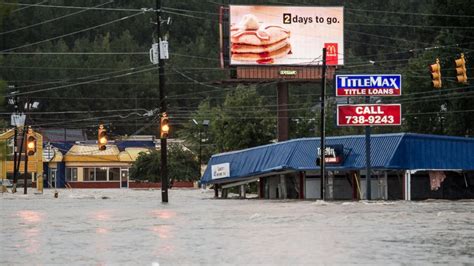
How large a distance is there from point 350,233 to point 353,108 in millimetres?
30622

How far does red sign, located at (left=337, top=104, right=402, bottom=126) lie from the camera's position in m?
57.5

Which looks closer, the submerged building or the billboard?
the billboard

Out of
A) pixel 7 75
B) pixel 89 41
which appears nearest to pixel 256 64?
pixel 7 75

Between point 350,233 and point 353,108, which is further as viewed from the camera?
point 353,108

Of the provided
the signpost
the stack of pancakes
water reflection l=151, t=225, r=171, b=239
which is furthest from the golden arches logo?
water reflection l=151, t=225, r=171, b=239

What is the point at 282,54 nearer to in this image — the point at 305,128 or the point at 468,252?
Result: the point at 305,128

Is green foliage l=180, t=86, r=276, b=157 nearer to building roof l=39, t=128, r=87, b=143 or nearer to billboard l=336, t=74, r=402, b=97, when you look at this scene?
billboard l=336, t=74, r=402, b=97

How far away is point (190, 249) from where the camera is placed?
22.8 m

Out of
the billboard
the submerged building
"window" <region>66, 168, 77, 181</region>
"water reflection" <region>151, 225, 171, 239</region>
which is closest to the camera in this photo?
"water reflection" <region>151, 225, 171, 239</region>

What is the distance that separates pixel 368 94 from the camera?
57469 mm

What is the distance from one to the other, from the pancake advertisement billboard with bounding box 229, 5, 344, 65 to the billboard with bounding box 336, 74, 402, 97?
2260 centimetres

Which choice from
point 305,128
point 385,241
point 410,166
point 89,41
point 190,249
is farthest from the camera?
point 89,41

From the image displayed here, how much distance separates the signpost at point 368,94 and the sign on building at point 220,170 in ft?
51.0

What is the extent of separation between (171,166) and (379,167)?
6940cm
